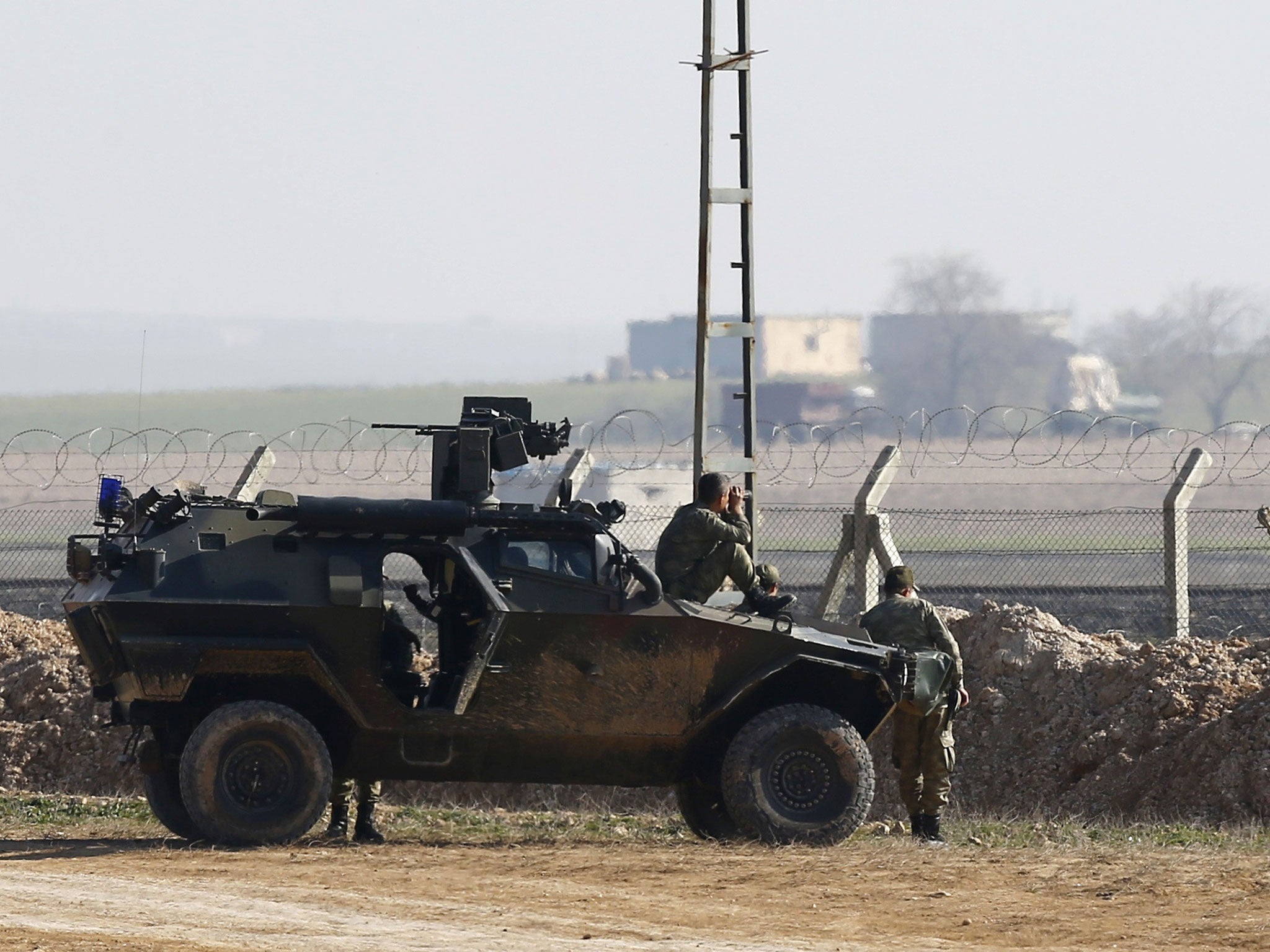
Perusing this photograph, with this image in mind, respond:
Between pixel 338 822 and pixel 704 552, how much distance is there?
2.53 m

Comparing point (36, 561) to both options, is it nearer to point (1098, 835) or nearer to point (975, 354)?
point (1098, 835)

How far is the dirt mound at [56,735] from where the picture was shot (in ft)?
46.8

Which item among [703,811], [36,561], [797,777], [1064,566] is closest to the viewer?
[797,777]

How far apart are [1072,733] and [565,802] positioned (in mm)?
3531

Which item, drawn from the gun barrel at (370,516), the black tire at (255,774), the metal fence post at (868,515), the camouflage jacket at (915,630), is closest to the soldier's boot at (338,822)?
the black tire at (255,774)

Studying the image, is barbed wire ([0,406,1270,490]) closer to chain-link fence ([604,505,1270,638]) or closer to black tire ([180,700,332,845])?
chain-link fence ([604,505,1270,638])

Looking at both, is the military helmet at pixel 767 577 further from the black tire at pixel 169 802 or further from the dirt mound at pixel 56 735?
the dirt mound at pixel 56 735

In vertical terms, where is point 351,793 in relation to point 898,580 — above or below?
below

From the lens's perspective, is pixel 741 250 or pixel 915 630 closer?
pixel 915 630

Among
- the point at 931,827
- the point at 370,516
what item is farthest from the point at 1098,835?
the point at 370,516

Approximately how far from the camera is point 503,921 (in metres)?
8.11

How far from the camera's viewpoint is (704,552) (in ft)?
36.1

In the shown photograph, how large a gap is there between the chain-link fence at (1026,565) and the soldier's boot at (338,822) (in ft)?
8.66

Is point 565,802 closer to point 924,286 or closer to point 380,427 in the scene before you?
point 380,427
